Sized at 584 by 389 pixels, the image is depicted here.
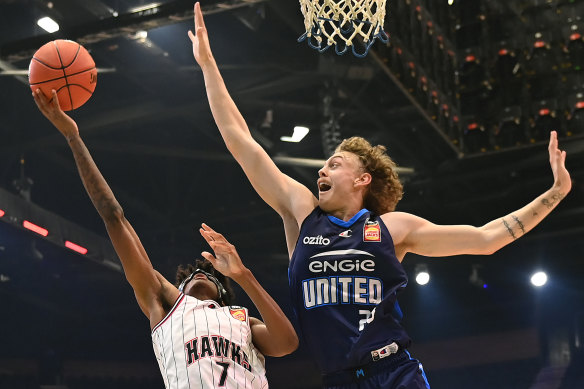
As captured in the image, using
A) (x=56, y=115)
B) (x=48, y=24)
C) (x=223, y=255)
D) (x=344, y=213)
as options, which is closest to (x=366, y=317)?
(x=344, y=213)

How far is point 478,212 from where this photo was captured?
40.2 feet

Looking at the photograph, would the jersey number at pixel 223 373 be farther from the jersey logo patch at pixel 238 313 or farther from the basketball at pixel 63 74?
the basketball at pixel 63 74

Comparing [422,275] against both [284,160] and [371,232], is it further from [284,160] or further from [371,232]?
[371,232]

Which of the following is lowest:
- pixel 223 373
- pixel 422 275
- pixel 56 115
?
pixel 223 373

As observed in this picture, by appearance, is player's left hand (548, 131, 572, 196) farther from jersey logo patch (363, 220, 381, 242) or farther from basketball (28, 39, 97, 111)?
basketball (28, 39, 97, 111)

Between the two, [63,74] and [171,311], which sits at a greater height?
[63,74]

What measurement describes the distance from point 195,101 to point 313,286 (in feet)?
21.9

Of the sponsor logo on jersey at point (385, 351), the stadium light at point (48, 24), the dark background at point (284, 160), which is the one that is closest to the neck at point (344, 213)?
the sponsor logo on jersey at point (385, 351)

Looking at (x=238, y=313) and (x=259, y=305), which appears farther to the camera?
Result: (x=238, y=313)

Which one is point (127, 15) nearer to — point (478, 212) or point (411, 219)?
point (411, 219)

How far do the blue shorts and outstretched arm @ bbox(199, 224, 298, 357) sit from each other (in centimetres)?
47

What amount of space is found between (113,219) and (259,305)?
0.73 m

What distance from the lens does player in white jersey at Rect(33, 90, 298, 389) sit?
356 centimetres

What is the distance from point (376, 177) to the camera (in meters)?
3.89
